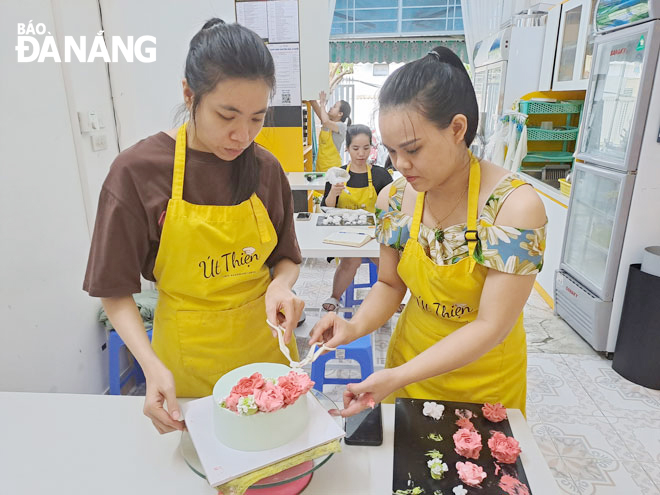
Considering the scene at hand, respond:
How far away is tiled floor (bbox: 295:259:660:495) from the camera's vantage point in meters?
1.98

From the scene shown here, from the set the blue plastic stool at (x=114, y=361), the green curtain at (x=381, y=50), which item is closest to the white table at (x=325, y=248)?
the blue plastic stool at (x=114, y=361)

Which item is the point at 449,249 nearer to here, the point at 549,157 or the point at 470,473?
the point at 470,473

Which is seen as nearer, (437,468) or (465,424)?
(437,468)

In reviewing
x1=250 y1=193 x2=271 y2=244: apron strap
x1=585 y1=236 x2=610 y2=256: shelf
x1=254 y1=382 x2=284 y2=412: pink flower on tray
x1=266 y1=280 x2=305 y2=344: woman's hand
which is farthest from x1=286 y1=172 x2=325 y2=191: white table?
x1=254 y1=382 x2=284 y2=412: pink flower on tray

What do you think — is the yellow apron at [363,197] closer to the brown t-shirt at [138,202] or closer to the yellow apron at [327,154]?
the yellow apron at [327,154]

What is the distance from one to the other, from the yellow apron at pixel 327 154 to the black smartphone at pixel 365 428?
436 centimetres

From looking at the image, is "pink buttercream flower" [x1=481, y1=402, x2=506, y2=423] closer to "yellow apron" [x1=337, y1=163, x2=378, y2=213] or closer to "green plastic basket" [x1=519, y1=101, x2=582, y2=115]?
"yellow apron" [x1=337, y1=163, x2=378, y2=213]

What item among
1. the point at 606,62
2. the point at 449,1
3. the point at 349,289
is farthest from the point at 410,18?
the point at 349,289

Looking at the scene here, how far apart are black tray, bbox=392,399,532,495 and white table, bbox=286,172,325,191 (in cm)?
286

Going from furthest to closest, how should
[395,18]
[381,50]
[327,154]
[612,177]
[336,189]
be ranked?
[381,50], [395,18], [327,154], [336,189], [612,177]

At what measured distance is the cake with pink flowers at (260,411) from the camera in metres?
0.83

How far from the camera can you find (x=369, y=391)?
3.25ft

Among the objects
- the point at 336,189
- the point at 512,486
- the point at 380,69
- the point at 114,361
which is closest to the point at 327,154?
the point at 336,189

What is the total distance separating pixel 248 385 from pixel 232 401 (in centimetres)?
5
